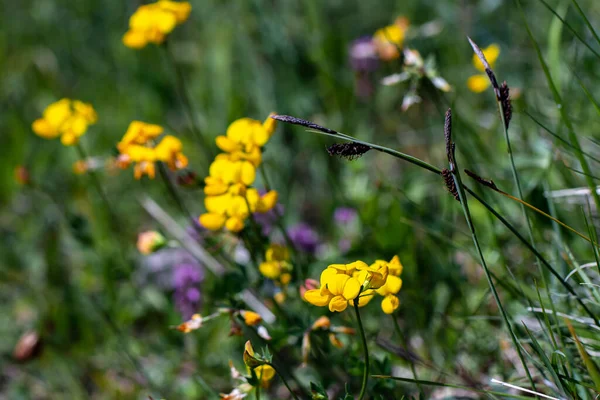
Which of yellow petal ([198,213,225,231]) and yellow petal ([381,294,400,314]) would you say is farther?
yellow petal ([198,213,225,231])

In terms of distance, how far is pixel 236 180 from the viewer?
1.57 m

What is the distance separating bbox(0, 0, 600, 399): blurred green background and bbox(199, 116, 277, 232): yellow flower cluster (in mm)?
256

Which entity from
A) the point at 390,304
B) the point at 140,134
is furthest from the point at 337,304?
the point at 140,134

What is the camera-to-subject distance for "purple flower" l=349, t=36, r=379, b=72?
3148mm

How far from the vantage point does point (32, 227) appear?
3318 millimetres

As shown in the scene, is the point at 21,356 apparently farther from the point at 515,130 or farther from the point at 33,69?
the point at 33,69

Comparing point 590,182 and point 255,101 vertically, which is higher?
point 590,182

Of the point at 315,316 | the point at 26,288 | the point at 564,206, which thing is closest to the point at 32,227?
the point at 26,288

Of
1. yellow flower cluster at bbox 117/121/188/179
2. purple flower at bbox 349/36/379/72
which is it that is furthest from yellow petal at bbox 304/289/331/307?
purple flower at bbox 349/36/379/72

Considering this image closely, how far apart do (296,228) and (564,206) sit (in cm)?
110

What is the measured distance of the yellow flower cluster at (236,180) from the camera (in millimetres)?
1568

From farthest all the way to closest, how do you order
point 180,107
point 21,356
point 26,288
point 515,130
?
1. point 180,107
2. point 26,288
3. point 515,130
4. point 21,356

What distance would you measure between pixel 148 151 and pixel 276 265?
0.50m

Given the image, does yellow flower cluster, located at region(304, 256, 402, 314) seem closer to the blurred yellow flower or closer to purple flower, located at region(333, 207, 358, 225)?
the blurred yellow flower
